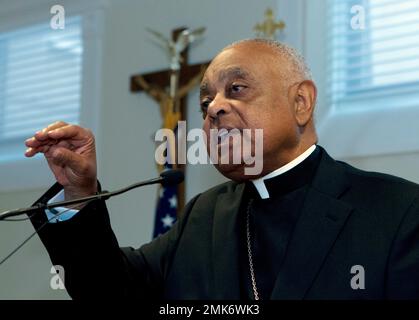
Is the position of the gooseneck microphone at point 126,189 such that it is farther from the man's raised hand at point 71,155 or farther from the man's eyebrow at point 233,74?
the man's eyebrow at point 233,74

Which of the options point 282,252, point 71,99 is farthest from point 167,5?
point 282,252

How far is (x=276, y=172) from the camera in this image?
2389mm

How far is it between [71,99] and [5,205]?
3.38ft

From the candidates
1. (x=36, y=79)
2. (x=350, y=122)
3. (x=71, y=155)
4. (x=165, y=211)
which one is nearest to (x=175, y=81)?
(x=165, y=211)

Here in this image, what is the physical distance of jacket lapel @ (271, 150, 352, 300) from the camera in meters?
1.95

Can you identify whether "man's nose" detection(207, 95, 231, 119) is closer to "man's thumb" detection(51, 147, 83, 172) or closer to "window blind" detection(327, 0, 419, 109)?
"man's thumb" detection(51, 147, 83, 172)

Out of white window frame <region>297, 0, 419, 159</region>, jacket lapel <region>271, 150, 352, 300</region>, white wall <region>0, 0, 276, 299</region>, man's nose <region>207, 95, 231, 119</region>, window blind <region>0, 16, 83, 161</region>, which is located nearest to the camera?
jacket lapel <region>271, 150, 352, 300</region>

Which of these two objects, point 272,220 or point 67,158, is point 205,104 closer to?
point 272,220

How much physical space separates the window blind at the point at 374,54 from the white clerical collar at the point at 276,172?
1870 millimetres

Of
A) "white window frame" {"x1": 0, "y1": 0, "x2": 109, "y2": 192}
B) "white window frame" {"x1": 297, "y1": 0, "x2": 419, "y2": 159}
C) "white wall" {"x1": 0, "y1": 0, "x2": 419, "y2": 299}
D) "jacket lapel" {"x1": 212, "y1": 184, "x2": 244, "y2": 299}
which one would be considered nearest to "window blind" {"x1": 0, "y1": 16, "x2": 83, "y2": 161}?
"white window frame" {"x1": 0, "y1": 0, "x2": 109, "y2": 192}

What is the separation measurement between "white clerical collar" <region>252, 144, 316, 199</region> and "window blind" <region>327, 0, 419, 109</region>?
187 cm

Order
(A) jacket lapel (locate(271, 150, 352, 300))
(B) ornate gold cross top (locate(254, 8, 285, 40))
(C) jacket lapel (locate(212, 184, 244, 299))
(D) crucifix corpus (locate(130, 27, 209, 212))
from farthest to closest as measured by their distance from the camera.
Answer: (D) crucifix corpus (locate(130, 27, 209, 212)), (B) ornate gold cross top (locate(254, 8, 285, 40)), (C) jacket lapel (locate(212, 184, 244, 299)), (A) jacket lapel (locate(271, 150, 352, 300))

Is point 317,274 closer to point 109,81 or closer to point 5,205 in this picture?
point 109,81

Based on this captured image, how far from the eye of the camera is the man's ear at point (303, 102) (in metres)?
2.42
